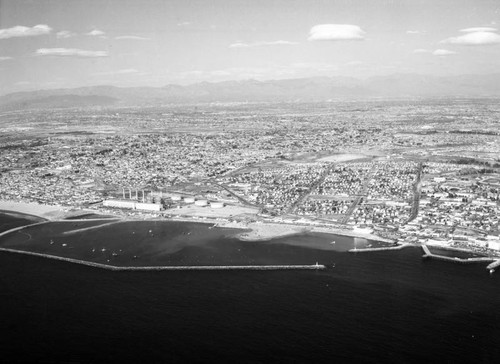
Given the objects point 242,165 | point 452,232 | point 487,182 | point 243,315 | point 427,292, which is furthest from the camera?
point 242,165

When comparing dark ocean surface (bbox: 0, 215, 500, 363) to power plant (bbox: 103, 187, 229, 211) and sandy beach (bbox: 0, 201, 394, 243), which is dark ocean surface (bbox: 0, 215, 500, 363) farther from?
power plant (bbox: 103, 187, 229, 211)

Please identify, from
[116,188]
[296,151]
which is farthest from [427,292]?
[296,151]

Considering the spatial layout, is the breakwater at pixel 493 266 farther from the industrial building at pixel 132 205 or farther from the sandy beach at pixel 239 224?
the industrial building at pixel 132 205

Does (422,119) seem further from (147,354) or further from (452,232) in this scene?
(147,354)

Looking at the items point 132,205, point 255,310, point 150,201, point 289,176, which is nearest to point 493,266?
point 255,310

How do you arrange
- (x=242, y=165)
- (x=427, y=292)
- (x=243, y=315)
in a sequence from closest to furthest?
(x=243, y=315) → (x=427, y=292) → (x=242, y=165)

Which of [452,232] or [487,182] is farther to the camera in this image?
[487,182]

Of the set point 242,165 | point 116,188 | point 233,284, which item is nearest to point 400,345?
point 233,284
